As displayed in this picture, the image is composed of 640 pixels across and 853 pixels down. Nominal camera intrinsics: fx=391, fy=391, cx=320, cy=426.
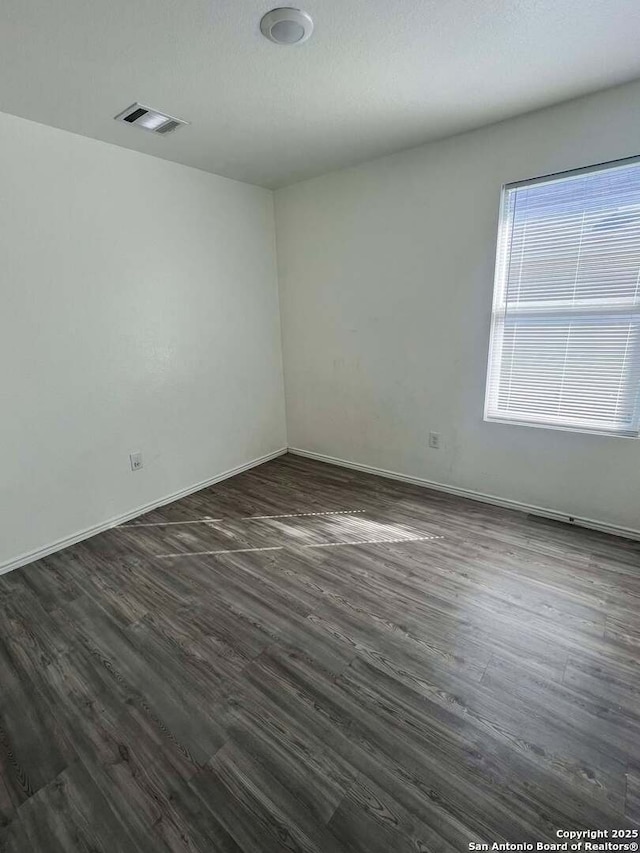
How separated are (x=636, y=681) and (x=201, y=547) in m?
2.23

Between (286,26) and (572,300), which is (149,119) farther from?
(572,300)

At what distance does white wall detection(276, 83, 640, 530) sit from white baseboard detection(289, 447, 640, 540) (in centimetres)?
4

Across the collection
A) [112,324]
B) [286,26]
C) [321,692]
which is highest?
[286,26]

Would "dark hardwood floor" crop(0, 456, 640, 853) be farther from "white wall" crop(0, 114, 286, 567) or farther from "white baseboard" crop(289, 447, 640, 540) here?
"white wall" crop(0, 114, 286, 567)

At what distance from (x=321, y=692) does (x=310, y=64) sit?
266 centimetres

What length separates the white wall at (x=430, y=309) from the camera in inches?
93.6

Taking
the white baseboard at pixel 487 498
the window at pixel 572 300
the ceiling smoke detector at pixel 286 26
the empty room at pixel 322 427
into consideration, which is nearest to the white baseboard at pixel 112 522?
the empty room at pixel 322 427

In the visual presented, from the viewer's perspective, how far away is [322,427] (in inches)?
153

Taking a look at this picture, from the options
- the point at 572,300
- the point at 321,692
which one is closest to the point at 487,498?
the point at 572,300

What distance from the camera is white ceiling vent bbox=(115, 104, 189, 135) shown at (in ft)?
6.83

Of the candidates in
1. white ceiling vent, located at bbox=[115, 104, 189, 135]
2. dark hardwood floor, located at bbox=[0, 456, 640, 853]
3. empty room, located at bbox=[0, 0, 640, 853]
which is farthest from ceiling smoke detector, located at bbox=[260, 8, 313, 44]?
dark hardwood floor, located at bbox=[0, 456, 640, 853]

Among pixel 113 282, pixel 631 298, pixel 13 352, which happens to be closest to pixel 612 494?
pixel 631 298

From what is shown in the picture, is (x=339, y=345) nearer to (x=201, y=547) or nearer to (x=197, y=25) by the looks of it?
(x=201, y=547)

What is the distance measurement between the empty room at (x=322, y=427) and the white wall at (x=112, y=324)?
2 cm
